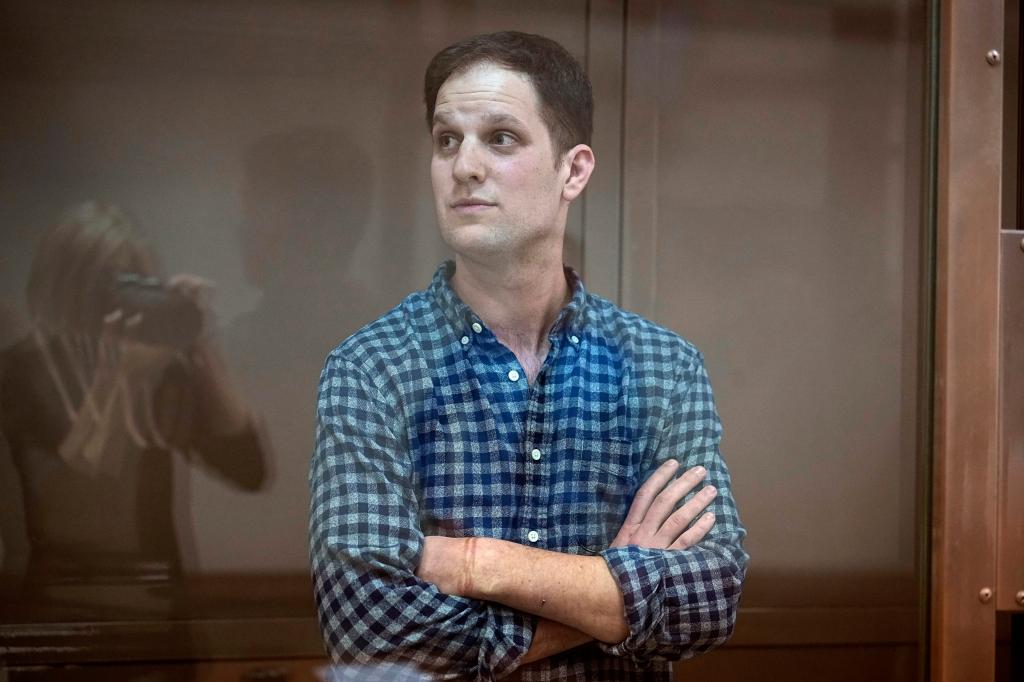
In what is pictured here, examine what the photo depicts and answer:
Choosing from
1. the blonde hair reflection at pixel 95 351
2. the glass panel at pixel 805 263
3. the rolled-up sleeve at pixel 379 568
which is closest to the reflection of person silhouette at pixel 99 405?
the blonde hair reflection at pixel 95 351

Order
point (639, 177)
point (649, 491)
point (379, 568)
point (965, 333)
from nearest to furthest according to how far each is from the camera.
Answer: point (379, 568) → point (649, 491) → point (639, 177) → point (965, 333)

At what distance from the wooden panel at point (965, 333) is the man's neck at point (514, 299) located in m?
0.54

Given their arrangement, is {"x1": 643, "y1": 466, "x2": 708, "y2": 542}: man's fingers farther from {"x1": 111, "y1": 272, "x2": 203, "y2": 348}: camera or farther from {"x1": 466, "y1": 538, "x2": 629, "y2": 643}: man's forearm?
{"x1": 111, "y1": 272, "x2": 203, "y2": 348}: camera

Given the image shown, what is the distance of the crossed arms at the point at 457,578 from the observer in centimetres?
101

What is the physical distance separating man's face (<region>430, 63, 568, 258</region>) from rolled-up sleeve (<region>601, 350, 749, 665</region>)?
23 centimetres

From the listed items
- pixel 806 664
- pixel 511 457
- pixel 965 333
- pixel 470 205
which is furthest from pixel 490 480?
pixel 965 333

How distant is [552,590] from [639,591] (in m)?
0.08

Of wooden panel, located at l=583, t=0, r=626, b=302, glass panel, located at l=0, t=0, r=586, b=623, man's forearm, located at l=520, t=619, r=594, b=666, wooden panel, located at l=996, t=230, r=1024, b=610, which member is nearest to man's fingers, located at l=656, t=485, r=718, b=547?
man's forearm, located at l=520, t=619, r=594, b=666

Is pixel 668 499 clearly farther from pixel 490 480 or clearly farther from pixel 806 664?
pixel 806 664

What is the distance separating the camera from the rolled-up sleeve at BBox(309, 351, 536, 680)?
100 cm

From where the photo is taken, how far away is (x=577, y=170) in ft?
3.69

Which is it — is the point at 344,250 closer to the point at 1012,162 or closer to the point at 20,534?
the point at 20,534

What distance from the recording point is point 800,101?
1.28 metres

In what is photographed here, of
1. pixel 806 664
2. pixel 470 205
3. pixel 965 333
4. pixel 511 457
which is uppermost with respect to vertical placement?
pixel 470 205
